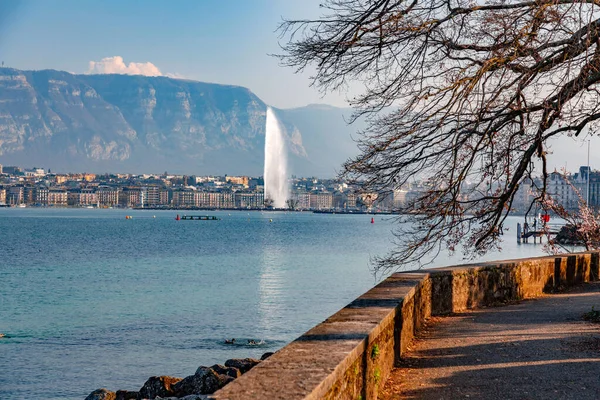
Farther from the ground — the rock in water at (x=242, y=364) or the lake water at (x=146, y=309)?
the rock in water at (x=242, y=364)

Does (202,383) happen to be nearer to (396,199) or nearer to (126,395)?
(126,395)

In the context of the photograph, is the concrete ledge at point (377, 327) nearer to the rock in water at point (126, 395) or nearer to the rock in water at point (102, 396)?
the rock in water at point (126, 395)

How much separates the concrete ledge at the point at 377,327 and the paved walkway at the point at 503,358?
1.07 feet

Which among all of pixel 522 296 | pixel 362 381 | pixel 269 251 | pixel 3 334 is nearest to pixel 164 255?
pixel 269 251

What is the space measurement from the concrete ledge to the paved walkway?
12.8 inches

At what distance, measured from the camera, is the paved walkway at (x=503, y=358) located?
861 cm

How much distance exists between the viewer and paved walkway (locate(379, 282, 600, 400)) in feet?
28.2

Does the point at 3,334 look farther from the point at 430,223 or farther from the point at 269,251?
the point at 269,251

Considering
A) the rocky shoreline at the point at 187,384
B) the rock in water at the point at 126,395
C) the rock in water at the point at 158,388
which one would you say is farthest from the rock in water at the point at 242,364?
the rock in water at the point at 126,395

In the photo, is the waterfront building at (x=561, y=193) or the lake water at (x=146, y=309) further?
the lake water at (x=146, y=309)

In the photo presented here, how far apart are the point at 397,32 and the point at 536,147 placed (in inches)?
114

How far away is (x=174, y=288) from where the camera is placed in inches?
1821

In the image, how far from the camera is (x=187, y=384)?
43.0 ft

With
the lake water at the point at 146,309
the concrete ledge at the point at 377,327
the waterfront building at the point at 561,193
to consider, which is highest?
the waterfront building at the point at 561,193
